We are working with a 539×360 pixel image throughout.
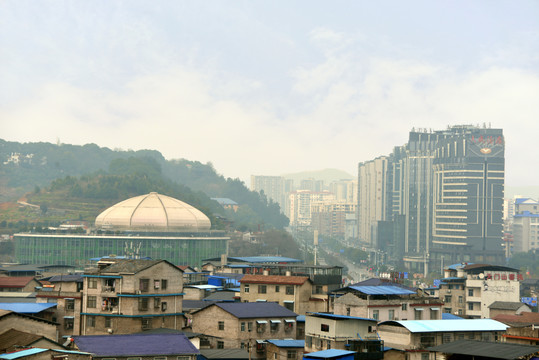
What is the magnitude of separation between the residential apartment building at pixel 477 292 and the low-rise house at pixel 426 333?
29.4 metres

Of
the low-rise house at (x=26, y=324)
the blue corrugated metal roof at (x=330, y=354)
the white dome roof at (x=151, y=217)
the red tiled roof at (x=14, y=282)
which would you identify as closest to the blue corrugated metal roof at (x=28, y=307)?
the low-rise house at (x=26, y=324)

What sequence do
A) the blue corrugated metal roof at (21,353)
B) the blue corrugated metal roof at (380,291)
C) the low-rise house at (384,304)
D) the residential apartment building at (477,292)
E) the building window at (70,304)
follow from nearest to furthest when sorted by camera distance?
the blue corrugated metal roof at (21,353), the low-rise house at (384,304), the blue corrugated metal roof at (380,291), the building window at (70,304), the residential apartment building at (477,292)

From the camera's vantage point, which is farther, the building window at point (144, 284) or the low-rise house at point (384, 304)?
the building window at point (144, 284)

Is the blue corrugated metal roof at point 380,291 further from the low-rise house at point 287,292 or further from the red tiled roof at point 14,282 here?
the red tiled roof at point 14,282

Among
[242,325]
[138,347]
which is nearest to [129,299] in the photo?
[242,325]

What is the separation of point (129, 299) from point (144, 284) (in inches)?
59.5

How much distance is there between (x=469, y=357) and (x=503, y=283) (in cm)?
4047

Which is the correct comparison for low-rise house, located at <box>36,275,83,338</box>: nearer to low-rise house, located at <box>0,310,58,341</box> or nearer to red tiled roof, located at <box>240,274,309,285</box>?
low-rise house, located at <box>0,310,58,341</box>

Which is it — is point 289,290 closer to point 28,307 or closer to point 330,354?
point 28,307

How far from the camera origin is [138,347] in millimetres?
40688

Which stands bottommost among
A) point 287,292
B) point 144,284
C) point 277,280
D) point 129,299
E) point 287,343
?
point 287,343

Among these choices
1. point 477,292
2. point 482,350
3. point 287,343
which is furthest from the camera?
point 477,292

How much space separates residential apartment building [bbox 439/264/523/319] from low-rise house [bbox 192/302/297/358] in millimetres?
27435

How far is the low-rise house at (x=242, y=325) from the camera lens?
51094 mm
